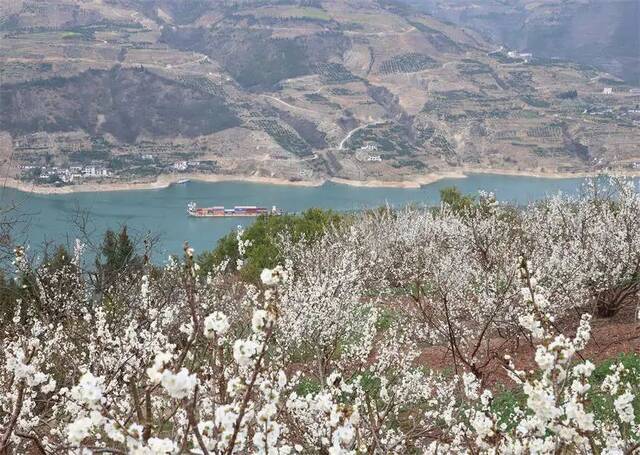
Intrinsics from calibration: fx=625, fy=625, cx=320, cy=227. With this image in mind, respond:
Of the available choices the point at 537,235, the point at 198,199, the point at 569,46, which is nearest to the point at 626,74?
the point at 569,46

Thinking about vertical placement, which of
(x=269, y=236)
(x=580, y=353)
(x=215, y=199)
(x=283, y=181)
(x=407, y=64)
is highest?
(x=407, y=64)

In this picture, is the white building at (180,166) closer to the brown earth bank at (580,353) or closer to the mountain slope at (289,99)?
the mountain slope at (289,99)

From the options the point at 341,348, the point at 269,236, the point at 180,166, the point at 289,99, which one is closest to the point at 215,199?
the point at 180,166

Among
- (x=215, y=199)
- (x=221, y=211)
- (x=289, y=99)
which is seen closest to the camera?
(x=221, y=211)

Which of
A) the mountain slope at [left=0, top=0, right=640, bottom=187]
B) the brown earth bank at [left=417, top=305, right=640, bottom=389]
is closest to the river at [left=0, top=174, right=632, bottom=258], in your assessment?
the mountain slope at [left=0, top=0, right=640, bottom=187]

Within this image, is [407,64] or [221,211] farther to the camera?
[407,64]

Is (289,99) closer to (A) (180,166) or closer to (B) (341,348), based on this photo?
(A) (180,166)

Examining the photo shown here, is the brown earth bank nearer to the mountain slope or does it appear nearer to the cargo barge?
the cargo barge
